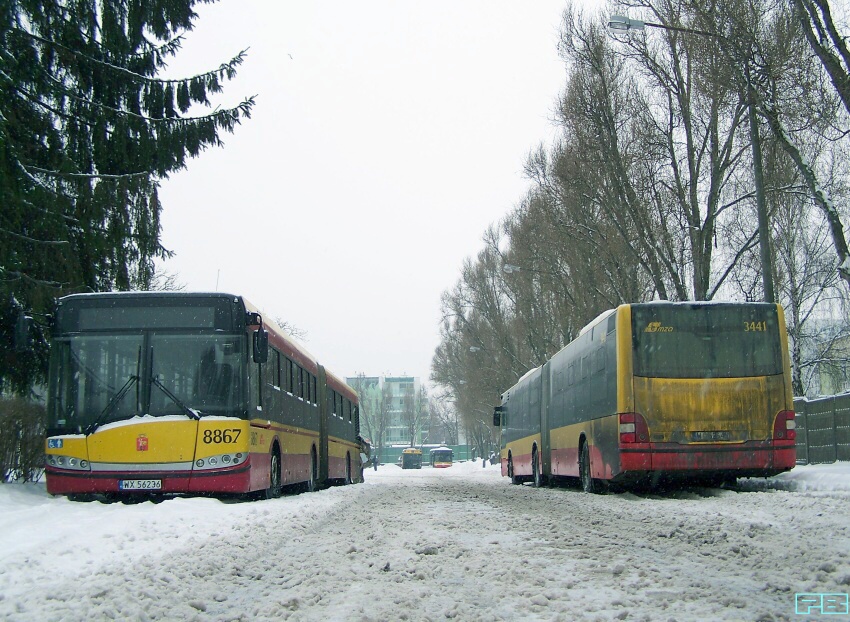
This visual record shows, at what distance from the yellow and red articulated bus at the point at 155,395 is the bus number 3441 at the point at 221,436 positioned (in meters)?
0.01

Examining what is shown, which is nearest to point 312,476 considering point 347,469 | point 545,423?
point 545,423

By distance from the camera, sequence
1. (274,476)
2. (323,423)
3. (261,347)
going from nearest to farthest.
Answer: (261,347) → (274,476) → (323,423)

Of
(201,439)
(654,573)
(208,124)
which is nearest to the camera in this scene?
(654,573)

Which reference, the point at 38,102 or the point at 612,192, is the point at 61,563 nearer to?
the point at 38,102

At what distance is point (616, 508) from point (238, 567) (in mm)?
6985

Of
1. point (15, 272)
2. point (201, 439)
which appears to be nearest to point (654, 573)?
point (201, 439)

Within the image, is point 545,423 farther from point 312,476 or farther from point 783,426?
point 783,426

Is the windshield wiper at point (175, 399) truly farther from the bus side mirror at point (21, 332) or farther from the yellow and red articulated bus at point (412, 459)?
the yellow and red articulated bus at point (412, 459)

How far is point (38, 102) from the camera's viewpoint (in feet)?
49.3

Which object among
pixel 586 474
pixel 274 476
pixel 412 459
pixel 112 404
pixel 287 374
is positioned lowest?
pixel 412 459

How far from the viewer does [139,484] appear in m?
12.9

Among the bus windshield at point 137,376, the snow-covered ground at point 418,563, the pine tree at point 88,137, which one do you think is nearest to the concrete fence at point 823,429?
the snow-covered ground at point 418,563
